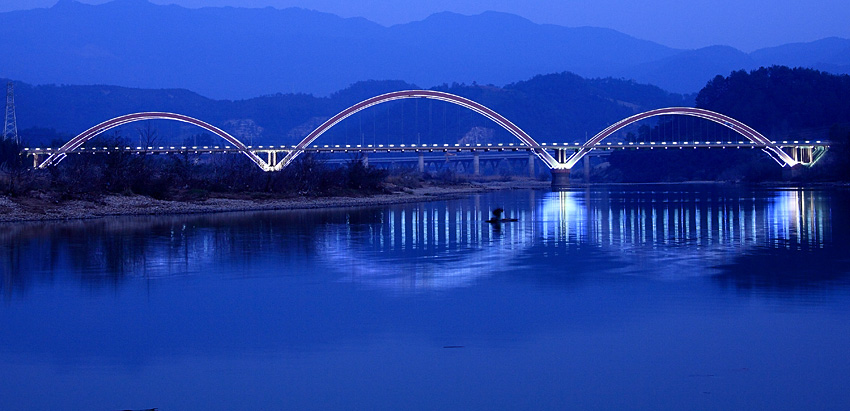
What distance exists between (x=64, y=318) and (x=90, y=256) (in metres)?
7.50

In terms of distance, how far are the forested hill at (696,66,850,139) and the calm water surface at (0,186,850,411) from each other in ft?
318

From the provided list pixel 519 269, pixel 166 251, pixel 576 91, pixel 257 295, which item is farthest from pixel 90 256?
pixel 576 91

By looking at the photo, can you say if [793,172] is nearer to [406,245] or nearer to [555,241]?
[555,241]

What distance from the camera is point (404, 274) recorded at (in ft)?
52.1

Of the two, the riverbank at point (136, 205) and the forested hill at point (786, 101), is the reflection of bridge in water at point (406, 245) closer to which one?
the riverbank at point (136, 205)

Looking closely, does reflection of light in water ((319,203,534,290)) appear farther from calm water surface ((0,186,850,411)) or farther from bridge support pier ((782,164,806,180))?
bridge support pier ((782,164,806,180))

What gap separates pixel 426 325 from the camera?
10977mm

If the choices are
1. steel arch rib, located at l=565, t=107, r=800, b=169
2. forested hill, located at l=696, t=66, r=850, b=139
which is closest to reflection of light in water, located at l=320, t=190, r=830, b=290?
steel arch rib, located at l=565, t=107, r=800, b=169

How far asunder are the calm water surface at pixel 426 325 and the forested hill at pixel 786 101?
97.0 metres

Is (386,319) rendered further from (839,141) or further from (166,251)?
(839,141)

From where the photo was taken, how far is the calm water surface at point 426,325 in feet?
26.4

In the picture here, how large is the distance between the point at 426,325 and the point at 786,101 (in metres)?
115

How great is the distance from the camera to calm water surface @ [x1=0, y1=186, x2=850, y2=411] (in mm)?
8039

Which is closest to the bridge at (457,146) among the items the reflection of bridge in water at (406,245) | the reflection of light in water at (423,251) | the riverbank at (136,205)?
the riverbank at (136,205)
